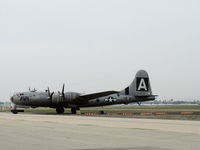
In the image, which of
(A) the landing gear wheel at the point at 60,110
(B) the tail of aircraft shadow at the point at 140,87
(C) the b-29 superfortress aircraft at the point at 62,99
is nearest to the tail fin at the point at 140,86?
(B) the tail of aircraft shadow at the point at 140,87

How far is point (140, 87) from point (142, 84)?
74 cm

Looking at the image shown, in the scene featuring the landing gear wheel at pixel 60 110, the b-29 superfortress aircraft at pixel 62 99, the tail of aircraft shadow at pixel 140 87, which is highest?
the tail of aircraft shadow at pixel 140 87

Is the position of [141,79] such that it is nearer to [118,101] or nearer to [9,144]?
[118,101]

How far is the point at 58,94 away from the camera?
51.5 m

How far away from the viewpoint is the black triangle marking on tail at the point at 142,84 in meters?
58.8

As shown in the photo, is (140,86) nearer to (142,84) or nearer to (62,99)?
(142,84)

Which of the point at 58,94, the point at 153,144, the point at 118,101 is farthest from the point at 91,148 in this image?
the point at 118,101

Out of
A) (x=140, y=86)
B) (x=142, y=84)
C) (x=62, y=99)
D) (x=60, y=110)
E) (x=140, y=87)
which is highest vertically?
(x=142, y=84)

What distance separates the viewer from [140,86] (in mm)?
58781

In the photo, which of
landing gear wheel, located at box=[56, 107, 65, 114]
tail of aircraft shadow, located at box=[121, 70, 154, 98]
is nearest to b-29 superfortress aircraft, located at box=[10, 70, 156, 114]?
landing gear wheel, located at box=[56, 107, 65, 114]

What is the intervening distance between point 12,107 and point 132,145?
141 feet

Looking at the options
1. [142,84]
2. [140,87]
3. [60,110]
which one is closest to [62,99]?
[60,110]

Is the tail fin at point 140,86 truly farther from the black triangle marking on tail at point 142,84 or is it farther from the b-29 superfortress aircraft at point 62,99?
the b-29 superfortress aircraft at point 62,99

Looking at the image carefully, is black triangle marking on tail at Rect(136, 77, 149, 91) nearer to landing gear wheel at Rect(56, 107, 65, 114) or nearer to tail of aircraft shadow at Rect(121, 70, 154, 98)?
tail of aircraft shadow at Rect(121, 70, 154, 98)
